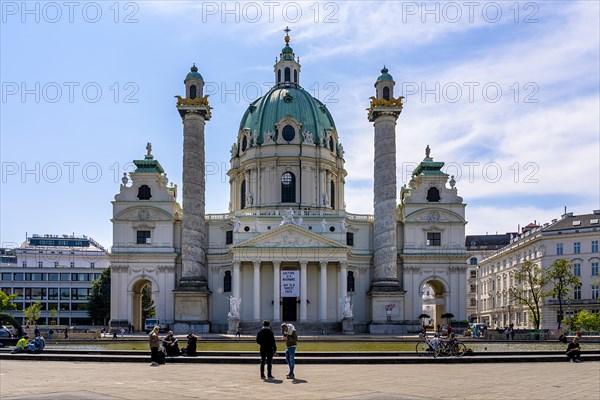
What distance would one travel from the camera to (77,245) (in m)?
153

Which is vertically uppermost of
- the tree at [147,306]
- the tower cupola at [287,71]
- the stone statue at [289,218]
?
the tower cupola at [287,71]

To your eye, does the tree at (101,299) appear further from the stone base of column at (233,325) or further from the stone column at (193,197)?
the stone base of column at (233,325)

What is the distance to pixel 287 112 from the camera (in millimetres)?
97562

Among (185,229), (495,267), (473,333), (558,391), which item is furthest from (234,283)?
(558,391)

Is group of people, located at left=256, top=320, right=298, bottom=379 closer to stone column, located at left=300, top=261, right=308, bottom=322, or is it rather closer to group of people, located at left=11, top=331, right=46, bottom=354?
group of people, located at left=11, top=331, right=46, bottom=354

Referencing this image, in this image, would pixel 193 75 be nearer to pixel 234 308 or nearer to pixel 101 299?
pixel 234 308

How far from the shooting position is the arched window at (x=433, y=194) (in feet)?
292

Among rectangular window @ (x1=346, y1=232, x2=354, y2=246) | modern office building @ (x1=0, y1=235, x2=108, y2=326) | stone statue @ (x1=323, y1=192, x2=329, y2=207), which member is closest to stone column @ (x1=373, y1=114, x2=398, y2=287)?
rectangular window @ (x1=346, y1=232, x2=354, y2=246)

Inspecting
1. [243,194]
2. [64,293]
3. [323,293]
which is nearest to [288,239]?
[323,293]

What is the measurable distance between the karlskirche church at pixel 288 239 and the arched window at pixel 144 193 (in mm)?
118

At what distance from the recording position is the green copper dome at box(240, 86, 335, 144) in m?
97.5

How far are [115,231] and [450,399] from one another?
72085mm

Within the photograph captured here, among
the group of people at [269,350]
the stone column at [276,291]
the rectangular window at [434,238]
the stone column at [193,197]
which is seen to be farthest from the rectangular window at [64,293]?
the group of people at [269,350]

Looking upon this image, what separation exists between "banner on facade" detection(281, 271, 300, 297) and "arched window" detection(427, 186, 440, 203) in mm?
19527
